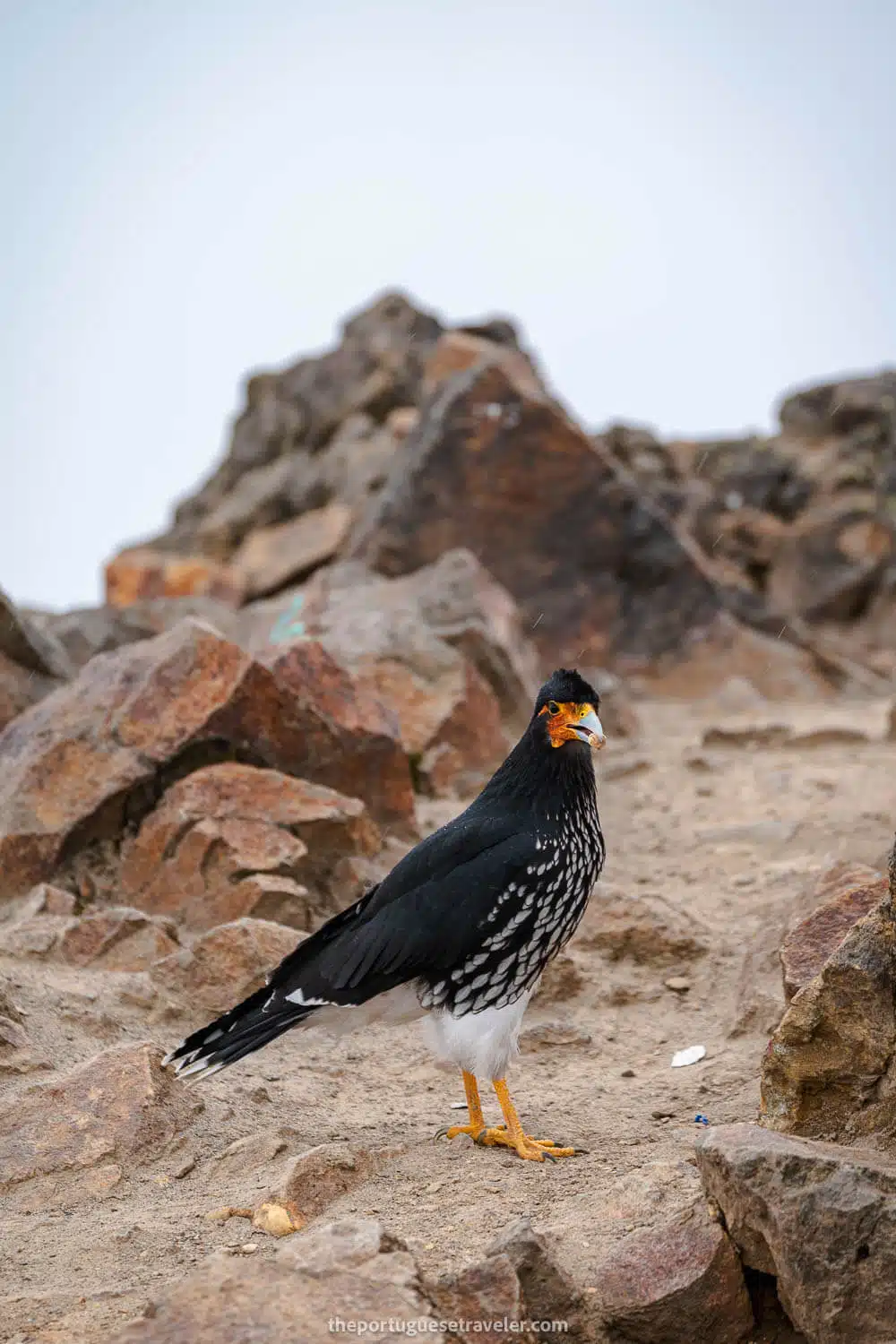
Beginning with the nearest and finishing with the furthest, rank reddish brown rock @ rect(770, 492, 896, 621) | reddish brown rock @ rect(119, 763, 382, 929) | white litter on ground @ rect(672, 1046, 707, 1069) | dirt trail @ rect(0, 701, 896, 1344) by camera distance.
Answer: dirt trail @ rect(0, 701, 896, 1344)
white litter on ground @ rect(672, 1046, 707, 1069)
reddish brown rock @ rect(119, 763, 382, 929)
reddish brown rock @ rect(770, 492, 896, 621)

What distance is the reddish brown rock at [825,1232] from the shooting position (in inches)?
120

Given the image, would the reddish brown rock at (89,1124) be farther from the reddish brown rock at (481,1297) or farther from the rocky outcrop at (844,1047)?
the rocky outcrop at (844,1047)

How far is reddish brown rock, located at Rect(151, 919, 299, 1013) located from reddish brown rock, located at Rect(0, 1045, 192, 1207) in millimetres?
899

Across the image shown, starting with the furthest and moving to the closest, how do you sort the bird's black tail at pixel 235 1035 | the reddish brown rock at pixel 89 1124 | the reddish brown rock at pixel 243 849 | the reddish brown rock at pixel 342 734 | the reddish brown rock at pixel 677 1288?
the reddish brown rock at pixel 342 734 < the reddish brown rock at pixel 243 849 < the bird's black tail at pixel 235 1035 < the reddish brown rock at pixel 89 1124 < the reddish brown rock at pixel 677 1288

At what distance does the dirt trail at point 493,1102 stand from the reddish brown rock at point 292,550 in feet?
33.2

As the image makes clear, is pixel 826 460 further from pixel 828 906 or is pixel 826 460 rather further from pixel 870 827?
pixel 828 906

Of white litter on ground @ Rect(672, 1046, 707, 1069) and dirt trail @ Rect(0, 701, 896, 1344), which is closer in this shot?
dirt trail @ Rect(0, 701, 896, 1344)

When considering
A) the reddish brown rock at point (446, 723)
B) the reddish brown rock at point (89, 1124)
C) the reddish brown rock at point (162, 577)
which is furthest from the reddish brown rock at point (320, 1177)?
the reddish brown rock at point (162, 577)

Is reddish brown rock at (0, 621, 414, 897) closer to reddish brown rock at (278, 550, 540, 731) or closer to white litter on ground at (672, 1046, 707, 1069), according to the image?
reddish brown rock at (278, 550, 540, 731)

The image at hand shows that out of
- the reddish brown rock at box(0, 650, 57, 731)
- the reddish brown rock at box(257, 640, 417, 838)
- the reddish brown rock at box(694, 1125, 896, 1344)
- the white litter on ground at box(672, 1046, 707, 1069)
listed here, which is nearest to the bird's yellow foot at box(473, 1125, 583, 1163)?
the white litter on ground at box(672, 1046, 707, 1069)

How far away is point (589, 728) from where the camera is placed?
476 centimetres

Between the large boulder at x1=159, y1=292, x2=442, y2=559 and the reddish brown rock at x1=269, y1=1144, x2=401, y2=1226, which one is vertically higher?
the large boulder at x1=159, y1=292, x2=442, y2=559

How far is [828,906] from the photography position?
4.68 metres

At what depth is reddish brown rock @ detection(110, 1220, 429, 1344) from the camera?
106 inches
